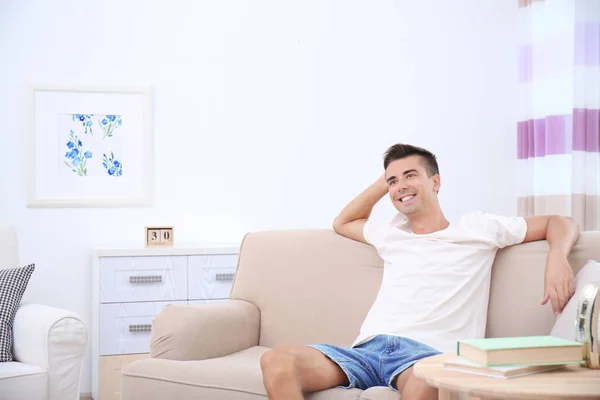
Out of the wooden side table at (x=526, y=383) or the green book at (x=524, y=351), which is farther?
the green book at (x=524, y=351)

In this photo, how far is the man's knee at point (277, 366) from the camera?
86.0 inches

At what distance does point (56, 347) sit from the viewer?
292 cm

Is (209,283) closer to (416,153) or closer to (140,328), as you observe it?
(140,328)

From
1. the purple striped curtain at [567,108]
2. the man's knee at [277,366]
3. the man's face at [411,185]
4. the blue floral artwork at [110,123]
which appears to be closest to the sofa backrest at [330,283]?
the man's face at [411,185]

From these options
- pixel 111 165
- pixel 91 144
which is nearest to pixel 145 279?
pixel 111 165

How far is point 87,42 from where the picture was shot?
13.4 ft

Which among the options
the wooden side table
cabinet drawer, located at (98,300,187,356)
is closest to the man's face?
the wooden side table

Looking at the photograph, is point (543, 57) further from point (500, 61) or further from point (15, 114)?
point (15, 114)

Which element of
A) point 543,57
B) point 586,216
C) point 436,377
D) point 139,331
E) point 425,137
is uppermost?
point 543,57

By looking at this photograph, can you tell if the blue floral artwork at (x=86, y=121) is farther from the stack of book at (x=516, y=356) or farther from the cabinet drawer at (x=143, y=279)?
the stack of book at (x=516, y=356)

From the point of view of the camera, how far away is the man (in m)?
2.26

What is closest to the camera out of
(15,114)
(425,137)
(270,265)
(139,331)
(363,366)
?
(363,366)

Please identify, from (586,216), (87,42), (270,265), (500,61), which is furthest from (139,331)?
(500,61)

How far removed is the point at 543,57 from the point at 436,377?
2.91 metres
